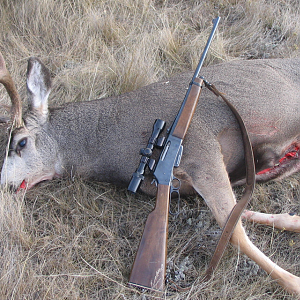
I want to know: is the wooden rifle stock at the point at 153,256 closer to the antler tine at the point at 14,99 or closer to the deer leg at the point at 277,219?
the deer leg at the point at 277,219

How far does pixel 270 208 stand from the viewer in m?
3.39

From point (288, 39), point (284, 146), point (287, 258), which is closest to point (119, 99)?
point (284, 146)

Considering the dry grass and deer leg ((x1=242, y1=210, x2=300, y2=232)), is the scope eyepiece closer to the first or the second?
the dry grass

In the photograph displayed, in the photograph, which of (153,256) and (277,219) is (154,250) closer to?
(153,256)

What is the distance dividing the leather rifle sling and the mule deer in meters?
0.09

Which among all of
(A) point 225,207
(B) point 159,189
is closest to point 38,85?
(B) point 159,189

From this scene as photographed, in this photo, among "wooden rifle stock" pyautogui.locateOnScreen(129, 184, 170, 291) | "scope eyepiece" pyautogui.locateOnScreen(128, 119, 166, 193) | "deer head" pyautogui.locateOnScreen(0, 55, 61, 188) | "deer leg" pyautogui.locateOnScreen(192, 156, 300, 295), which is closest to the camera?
"wooden rifle stock" pyautogui.locateOnScreen(129, 184, 170, 291)

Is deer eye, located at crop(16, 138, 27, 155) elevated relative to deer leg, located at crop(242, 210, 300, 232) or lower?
lower

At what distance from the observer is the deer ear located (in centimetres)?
325

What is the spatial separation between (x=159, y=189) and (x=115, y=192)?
2.95 ft

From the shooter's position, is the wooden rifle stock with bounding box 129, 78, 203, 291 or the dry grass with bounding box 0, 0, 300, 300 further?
the dry grass with bounding box 0, 0, 300, 300

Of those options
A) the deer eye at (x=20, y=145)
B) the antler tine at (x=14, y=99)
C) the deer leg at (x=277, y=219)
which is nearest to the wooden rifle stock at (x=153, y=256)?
the deer leg at (x=277, y=219)

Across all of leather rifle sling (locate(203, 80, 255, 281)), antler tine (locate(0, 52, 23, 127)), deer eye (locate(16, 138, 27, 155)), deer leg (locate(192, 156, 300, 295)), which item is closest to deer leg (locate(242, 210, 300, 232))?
leather rifle sling (locate(203, 80, 255, 281))

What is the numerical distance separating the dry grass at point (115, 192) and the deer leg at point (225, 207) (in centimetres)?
10
